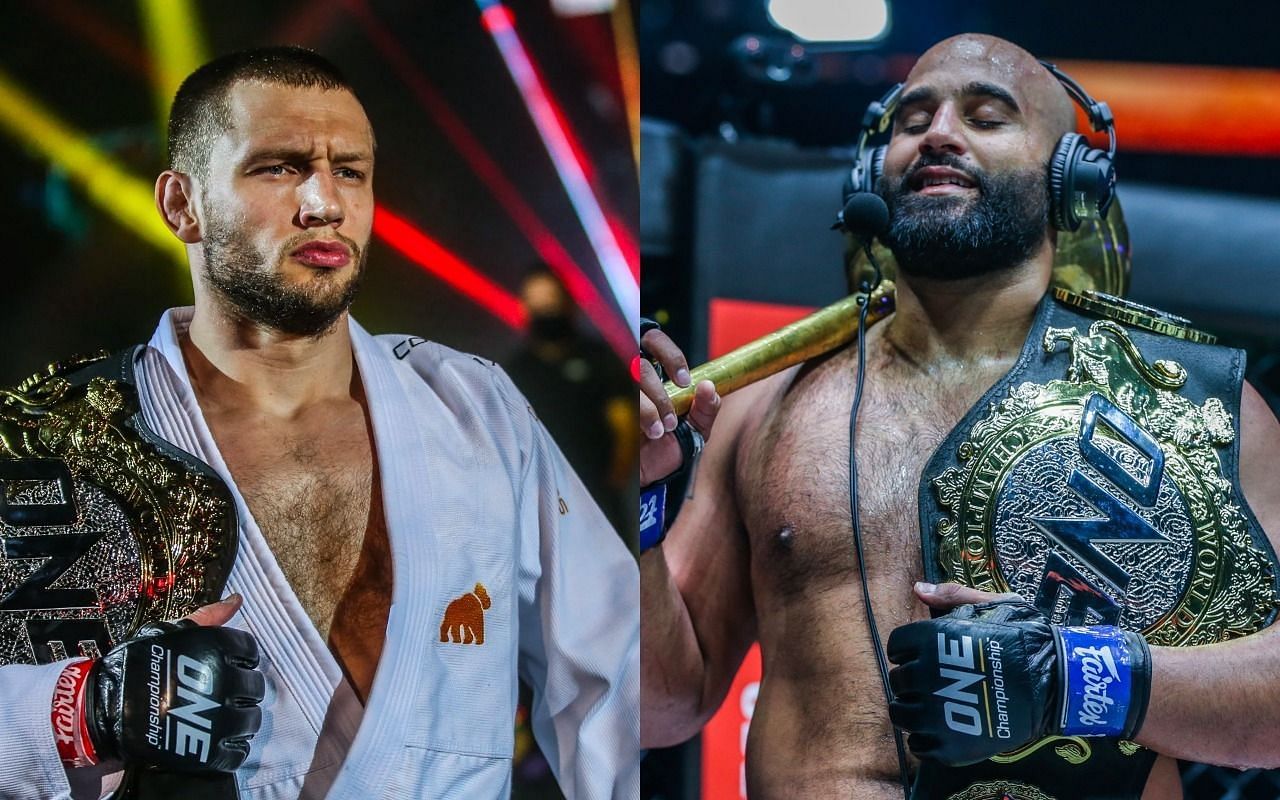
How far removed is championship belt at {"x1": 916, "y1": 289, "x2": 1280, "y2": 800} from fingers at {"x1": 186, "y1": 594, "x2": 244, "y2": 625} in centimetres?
127

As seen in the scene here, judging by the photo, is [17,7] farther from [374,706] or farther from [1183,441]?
[1183,441]

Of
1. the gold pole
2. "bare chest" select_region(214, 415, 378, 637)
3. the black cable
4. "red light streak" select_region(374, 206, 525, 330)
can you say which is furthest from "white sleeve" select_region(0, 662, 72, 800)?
the black cable

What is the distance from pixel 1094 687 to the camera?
221cm

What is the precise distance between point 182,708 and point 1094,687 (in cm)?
155

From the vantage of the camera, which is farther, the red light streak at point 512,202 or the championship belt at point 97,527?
the red light streak at point 512,202

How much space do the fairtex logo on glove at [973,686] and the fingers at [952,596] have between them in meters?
0.11

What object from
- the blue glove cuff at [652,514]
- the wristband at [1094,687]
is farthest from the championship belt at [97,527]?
the wristband at [1094,687]

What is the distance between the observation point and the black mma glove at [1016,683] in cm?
220

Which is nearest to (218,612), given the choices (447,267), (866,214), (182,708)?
(182,708)

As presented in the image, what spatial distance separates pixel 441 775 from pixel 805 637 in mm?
728

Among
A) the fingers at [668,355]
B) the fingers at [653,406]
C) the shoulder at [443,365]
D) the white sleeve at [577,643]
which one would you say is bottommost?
the white sleeve at [577,643]

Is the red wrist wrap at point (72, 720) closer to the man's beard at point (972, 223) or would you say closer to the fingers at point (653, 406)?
the fingers at point (653, 406)

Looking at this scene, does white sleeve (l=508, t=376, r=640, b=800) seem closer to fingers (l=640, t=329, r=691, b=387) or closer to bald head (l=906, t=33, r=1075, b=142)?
fingers (l=640, t=329, r=691, b=387)

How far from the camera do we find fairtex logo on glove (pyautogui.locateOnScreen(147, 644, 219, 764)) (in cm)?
227
